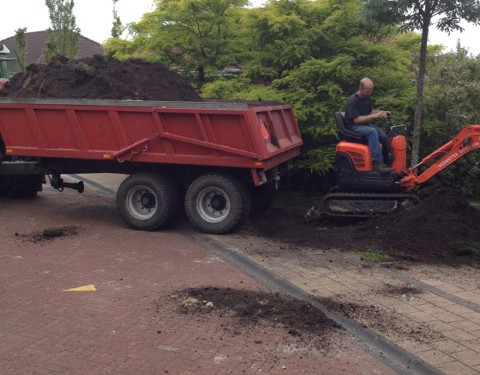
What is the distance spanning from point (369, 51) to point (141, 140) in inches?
187

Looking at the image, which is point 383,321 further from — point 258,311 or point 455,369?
point 258,311

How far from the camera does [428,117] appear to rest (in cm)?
1079

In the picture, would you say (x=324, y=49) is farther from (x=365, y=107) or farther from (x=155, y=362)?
(x=155, y=362)

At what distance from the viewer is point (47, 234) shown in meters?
8.44

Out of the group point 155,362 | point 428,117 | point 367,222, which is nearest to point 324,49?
point 428,117

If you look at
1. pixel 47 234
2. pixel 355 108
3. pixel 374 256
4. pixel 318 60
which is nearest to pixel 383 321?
pixel 374 256

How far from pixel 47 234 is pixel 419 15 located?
669 centimetres

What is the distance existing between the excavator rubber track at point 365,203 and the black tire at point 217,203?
1279 mm

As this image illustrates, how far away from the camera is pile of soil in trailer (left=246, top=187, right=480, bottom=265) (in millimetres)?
7551

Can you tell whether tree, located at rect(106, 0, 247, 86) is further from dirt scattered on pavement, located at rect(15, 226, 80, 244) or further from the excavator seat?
dirt scattered on pavement, located at rect(15, 226, 80, 244)

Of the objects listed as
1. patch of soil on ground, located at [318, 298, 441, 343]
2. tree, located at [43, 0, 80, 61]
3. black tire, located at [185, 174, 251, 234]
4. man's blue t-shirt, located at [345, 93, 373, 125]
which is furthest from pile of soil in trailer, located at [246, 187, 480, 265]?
tree, located at [43, 0, 80, 61]

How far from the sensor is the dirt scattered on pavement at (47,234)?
27.0ft

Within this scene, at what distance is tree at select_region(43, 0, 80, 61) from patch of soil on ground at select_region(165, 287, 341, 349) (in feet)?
56.4

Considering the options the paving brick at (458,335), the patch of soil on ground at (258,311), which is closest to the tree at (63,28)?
the patch of soil on ground at (258,311)
